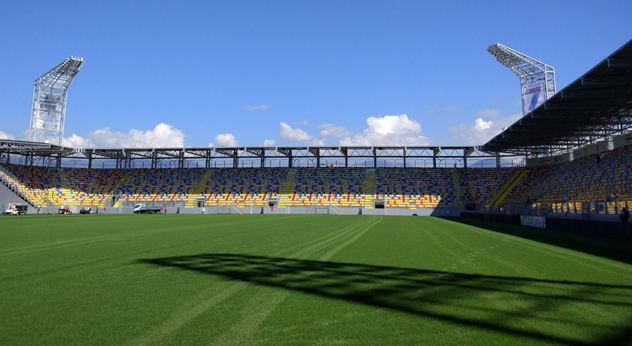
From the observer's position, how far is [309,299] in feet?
17.8

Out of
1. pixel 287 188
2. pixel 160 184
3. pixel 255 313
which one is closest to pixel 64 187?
pixel 160 184

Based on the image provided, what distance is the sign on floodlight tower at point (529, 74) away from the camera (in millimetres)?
52844

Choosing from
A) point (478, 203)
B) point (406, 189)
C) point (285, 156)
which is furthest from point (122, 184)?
point (478, 203)

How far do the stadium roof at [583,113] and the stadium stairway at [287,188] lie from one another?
103 ft

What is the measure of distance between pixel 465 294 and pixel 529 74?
198 feet

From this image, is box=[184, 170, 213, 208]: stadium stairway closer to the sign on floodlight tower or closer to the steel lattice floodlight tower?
the steel lattice floodlight tower

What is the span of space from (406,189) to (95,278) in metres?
54.9

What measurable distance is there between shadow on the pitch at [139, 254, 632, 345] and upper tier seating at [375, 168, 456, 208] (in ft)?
157

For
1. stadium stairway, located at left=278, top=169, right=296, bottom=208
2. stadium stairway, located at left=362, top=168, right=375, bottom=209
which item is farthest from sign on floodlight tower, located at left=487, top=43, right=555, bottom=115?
stadium stairway, located at left=278, top=169, right=296, bottom=208

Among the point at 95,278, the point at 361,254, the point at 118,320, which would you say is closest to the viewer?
the point at 118,320

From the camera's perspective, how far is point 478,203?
53219 millimetres

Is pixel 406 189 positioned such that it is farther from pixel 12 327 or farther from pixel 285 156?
pixel 12 327

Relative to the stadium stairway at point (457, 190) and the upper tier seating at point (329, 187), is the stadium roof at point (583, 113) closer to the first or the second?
the stadium stairway at point (457, 190)

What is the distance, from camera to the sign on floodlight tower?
5284 cm
